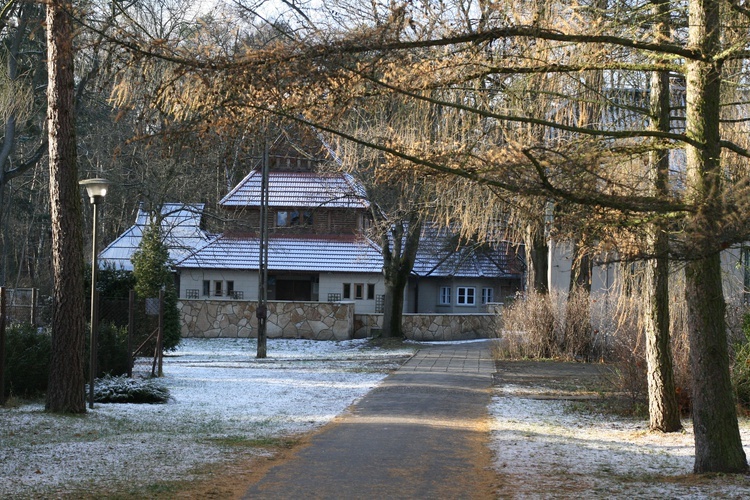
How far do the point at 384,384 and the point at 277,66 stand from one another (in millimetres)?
11186

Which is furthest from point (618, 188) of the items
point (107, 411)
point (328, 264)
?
point (328, 264)

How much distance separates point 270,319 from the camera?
34.2 m

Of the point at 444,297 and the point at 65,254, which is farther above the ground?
the point at 65,254

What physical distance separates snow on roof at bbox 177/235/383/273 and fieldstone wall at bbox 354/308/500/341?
3380 millimetres

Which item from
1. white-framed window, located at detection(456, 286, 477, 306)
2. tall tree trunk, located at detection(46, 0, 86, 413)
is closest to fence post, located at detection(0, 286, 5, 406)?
tall tree trunk, located at detection(46, 0, 86, 413)

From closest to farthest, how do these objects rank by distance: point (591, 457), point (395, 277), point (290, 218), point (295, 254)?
point (591, 457), point (395, 277), point (295, 254), point (290, 218)

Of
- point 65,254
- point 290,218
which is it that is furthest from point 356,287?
point 65,254

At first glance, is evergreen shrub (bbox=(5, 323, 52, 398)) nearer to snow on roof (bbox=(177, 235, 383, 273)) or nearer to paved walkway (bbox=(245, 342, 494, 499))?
paved walkway (bbox=(245, 342, 494, 499))

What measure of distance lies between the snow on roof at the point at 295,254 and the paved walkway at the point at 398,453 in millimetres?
20997

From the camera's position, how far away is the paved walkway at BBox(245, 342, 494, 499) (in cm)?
750

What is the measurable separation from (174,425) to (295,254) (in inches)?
1060

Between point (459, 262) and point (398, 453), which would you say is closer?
point (398, 453)

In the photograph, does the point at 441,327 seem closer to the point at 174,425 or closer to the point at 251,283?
the point at 251,283

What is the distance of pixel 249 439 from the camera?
10.4 meters
